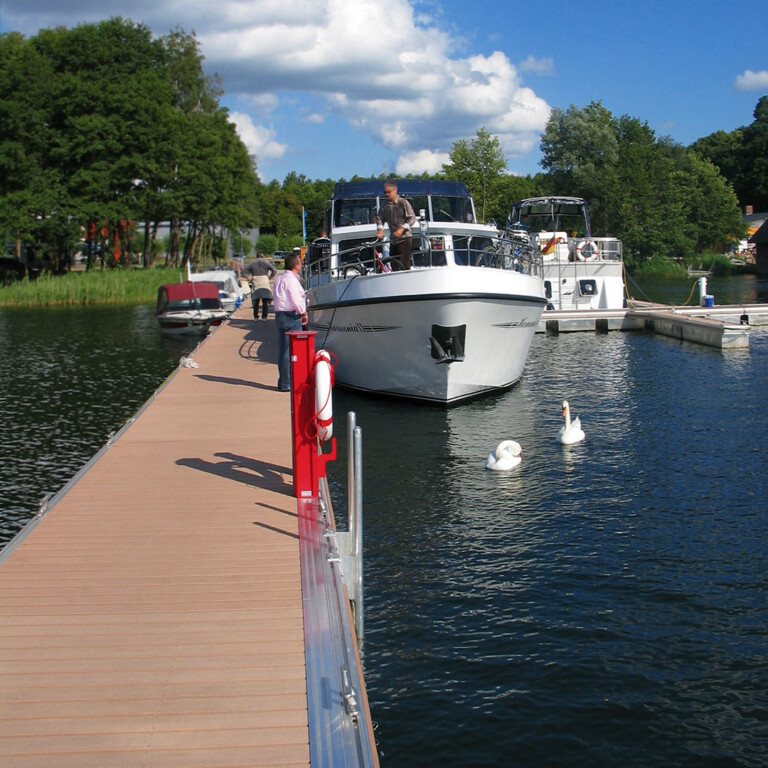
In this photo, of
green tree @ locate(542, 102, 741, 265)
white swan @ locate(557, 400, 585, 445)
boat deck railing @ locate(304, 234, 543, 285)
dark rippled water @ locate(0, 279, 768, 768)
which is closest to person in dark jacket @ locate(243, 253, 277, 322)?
boat deck railing @ locate(304, 234, 543, 285)

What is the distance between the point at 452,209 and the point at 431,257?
410 cm

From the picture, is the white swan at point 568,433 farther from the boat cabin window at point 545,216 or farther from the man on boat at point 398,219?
the boat cabin window at point 545,216

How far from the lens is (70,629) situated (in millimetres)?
4961

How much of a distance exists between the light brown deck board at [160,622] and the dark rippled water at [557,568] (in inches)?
40.9

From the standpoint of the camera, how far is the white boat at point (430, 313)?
13.6 metres

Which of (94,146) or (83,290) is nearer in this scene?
(83,290)

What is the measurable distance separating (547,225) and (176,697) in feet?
103

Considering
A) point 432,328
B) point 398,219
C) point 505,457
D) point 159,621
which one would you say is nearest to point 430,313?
point 432,328

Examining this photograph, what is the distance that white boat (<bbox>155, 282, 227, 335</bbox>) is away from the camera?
2598 centimetres

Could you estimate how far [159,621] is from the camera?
5.11m

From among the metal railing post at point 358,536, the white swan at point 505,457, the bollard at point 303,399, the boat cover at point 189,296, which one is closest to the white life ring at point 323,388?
the bollard at point 303,399

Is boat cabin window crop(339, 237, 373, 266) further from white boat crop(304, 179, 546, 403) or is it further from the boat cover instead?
the boat cover

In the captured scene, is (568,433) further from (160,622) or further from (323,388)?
(160,622)

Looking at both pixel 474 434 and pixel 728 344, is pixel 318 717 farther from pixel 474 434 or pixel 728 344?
pixel 728 344
